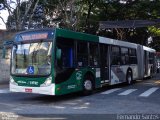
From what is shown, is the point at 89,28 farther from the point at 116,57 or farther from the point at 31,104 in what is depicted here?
the point at 31,104

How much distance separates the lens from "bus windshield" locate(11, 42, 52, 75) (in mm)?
14000

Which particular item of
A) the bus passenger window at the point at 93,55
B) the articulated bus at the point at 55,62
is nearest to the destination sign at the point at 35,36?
the articulated bus at the point at 55,62

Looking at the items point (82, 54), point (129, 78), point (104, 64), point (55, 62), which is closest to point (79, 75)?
point (82, 54)

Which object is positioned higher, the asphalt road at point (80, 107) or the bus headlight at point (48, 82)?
the bus headlight at point (48, 82)

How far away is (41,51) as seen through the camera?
1418 cm

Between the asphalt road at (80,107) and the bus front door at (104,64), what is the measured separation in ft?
5.31

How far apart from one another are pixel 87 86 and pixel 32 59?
3.23 meters

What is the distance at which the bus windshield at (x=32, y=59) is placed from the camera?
1400cm

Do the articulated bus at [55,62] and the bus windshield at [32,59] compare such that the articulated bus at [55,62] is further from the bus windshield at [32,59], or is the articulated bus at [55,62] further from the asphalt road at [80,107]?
the asphalt road at [80,107]

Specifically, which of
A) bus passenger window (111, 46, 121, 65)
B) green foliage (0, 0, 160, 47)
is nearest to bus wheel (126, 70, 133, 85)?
bus passenger window (111, 46, 121, 65)

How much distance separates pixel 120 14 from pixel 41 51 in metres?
22.8

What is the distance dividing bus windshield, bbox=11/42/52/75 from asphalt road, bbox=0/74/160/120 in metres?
1.28

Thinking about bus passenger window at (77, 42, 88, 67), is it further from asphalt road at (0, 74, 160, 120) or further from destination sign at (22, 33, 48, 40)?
destination sign at (22, 33, 48, 40)

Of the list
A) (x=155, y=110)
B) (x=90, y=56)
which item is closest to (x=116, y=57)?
(x=90, y=56)
